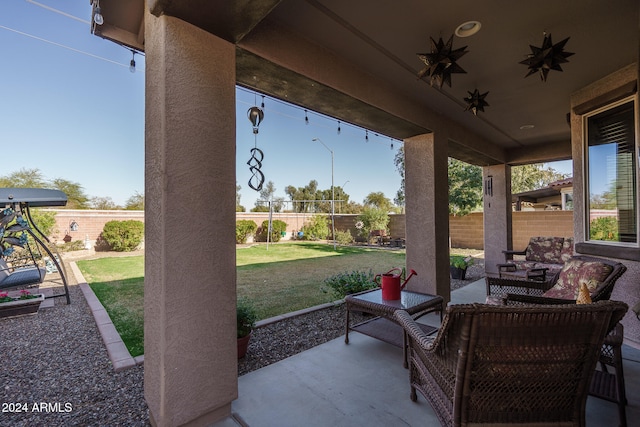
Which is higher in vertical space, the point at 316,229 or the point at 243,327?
the point at 316,229

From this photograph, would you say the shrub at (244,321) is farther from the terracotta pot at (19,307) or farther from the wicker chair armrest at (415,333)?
the terracotta pot at (19,307)

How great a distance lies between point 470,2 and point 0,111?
624 inches

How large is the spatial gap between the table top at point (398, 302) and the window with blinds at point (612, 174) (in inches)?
88.9

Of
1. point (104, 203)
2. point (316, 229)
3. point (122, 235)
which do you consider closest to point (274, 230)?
point (316, 229)

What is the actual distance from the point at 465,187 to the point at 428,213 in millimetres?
8302

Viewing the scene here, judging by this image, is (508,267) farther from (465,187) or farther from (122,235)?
(122,235)

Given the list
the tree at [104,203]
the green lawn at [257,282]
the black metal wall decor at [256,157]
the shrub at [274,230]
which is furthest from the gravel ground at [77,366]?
the tree at [104,203]

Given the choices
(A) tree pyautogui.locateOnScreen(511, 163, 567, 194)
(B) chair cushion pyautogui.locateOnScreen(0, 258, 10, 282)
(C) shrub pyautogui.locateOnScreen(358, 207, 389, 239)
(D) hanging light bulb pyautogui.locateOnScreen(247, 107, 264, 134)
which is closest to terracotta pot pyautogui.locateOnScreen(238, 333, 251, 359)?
(D) hanging light bulb pyautogui.locateOnScreen(247, 107, 264, 134)

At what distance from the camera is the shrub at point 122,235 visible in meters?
10.6

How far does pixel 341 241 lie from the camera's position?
49.0 ft

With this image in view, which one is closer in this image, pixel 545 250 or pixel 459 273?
pixel 545 250

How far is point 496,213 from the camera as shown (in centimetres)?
672

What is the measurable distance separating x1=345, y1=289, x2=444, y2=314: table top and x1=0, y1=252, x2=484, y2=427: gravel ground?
604mm

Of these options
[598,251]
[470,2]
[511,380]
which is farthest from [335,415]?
[598,251]
